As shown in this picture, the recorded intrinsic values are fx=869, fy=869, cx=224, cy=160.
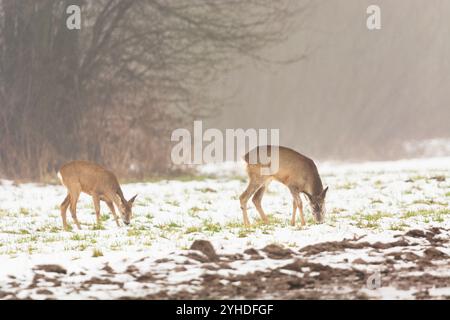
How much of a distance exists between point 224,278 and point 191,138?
1541cm

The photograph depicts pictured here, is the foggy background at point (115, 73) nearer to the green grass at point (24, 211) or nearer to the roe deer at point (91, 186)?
the green grass at point (24, 211)

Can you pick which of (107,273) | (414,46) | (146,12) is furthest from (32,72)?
(414,46)

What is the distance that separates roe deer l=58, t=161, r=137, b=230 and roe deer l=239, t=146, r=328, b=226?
187 centimetres

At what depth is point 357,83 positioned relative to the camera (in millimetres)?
35844

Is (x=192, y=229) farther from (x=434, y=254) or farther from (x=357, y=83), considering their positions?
(x=357, y=83)

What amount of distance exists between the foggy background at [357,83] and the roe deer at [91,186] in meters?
20.0

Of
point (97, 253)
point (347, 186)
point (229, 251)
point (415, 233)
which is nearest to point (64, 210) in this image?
point (97, 253)

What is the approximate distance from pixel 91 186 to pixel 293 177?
3210 millimetres

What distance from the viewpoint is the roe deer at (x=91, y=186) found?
535 inches

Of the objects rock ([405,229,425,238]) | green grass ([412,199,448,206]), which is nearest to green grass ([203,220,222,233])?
rock ([405,229,425,238])

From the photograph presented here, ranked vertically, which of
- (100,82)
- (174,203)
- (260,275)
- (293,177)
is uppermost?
(100,82)

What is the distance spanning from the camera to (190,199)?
17.7 m

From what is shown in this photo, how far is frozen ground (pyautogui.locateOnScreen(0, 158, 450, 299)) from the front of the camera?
8.78 meters

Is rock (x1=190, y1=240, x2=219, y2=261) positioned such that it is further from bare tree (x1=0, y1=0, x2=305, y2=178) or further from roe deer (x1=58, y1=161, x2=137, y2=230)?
bare tree (x1=0, y1=0, x2=305, y2=178)
